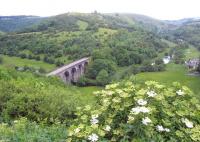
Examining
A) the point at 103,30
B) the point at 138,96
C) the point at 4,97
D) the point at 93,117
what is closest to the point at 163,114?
the point at 138,96

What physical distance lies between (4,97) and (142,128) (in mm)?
15875

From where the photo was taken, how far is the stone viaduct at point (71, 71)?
103250 mm

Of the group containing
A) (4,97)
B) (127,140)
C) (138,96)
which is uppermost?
(138,96)

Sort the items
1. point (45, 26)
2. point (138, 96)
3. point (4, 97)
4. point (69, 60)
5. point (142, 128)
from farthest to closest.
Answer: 1. point (45, 26)
2. point (69, 60)
3. point (4, 97)
4. point (138, 96)
5. point (142, 128)

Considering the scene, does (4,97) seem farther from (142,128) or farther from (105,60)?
(105,60)

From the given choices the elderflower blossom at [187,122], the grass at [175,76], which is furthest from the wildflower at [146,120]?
the grass at [175,76]

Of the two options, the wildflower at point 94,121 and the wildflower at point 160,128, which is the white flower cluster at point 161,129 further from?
the wildflower at point 94,121

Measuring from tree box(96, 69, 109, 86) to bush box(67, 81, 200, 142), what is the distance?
313 ft

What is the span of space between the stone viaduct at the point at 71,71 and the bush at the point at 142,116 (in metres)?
89.6

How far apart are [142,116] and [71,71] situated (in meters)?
103

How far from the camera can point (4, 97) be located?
2300cm

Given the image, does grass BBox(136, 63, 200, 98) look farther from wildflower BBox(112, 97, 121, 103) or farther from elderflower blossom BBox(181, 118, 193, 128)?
wildflower BBox(112, 97, 121, 103)

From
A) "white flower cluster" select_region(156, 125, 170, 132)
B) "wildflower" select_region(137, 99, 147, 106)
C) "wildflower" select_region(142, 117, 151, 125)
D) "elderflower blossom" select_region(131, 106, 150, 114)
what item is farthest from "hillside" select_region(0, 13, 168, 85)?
"wildflower" select_region(142, 117, 151, 125)

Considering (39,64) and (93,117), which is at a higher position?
(93,117)
